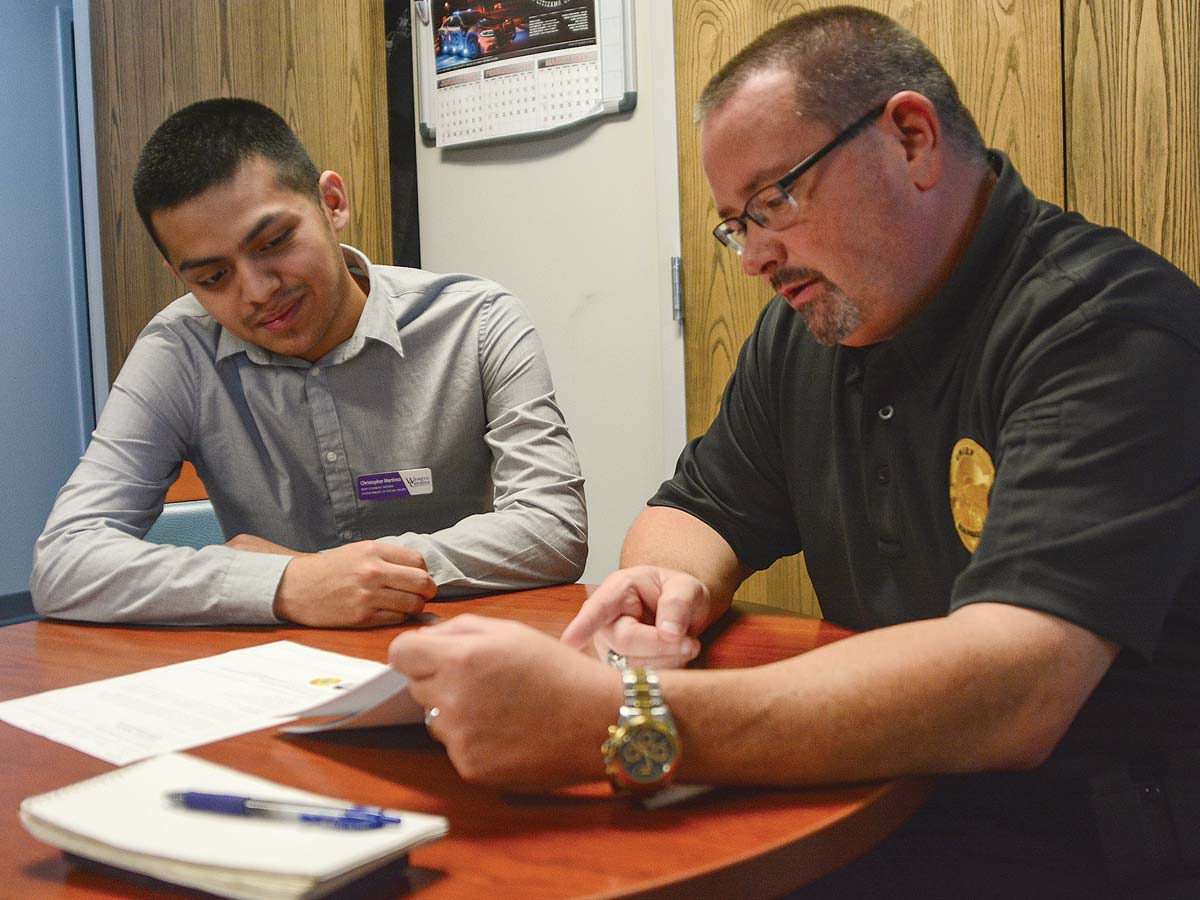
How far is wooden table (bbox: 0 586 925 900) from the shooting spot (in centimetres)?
62

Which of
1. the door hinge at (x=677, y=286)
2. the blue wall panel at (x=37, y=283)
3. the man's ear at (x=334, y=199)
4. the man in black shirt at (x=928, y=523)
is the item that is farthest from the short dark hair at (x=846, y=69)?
the blue wall panel at (x=37, y=283)

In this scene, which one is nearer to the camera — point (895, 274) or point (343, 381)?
point (895, 274)

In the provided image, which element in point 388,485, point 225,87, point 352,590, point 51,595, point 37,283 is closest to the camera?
point 352,590

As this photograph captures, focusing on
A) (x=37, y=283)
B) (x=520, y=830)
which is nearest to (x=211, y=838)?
(x=520, y=830)

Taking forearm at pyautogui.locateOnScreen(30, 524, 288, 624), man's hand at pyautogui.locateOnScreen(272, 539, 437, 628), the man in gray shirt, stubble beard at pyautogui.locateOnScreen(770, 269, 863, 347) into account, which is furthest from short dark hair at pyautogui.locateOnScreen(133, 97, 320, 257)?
stubble beard at pyautogui.locateOnScreen(770, 269, 863, 347)

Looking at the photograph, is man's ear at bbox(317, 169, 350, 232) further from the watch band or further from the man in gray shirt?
the watch band

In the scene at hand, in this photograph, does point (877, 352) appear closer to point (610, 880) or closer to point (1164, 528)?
point (1164, 528)

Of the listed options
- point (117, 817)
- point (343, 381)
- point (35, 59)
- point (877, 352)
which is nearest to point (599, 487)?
point (343, 381)

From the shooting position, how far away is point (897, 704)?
0.78 meters

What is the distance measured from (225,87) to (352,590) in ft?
7.88

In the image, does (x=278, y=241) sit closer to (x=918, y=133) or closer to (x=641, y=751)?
(x=918, y=133)

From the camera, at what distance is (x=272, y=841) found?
0.61 metres

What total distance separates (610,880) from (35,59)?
458cm

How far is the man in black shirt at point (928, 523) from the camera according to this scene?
78 cm
